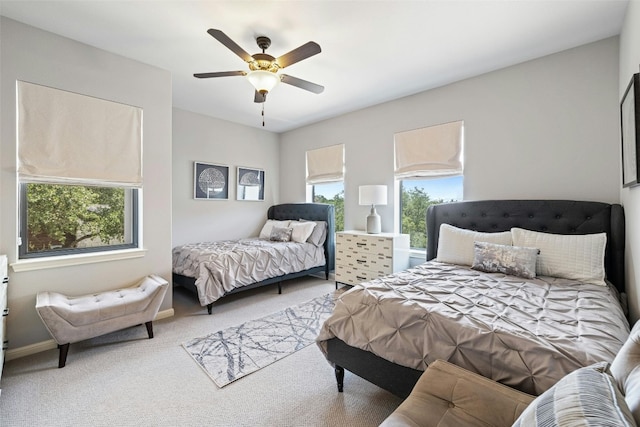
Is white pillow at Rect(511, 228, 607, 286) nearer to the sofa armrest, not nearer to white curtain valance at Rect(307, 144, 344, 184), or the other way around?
the sofa armrest

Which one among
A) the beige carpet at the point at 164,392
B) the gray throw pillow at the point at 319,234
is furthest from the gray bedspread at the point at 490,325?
the gray throw pillow at the point at 319,234

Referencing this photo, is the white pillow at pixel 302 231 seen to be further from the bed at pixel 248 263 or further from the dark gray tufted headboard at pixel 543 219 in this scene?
the dark gray tufted headboard at pixel 543 219

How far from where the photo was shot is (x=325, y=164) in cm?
484

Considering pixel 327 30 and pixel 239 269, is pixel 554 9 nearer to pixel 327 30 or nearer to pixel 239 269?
pixel 327 30

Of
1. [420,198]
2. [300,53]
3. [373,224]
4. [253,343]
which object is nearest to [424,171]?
[420,198]

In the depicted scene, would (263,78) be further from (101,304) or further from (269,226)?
(269,226)

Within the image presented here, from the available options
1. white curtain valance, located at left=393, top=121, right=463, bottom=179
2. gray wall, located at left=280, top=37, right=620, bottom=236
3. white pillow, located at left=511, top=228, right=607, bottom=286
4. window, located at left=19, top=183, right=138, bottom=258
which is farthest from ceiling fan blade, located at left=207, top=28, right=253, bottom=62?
white pillow, located at left=511, top=228, right=607, bottom=286

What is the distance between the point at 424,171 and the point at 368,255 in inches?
51.7

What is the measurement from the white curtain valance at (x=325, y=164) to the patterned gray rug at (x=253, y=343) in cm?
231

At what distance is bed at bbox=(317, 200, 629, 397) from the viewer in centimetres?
121

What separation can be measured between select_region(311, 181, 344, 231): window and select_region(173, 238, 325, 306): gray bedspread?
0.82 metres

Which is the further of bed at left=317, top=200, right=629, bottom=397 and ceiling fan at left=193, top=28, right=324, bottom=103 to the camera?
ceiling fan at left=193, top=28, right=324, bottom=103

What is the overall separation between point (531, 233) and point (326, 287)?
2.67m

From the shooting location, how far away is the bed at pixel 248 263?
3.20m
